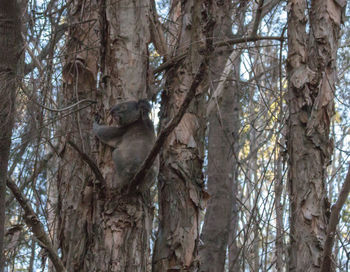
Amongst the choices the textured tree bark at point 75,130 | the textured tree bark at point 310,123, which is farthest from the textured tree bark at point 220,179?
the textured tree bark at point 75,130

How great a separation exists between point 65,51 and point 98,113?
3.66 feet

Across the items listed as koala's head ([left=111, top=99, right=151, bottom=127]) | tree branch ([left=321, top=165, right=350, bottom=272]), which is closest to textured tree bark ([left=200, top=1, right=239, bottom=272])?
koala's head ([left=111, top=99, right=151, bottom=127])

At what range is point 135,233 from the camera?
3.38 metres

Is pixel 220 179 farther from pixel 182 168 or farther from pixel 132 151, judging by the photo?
pixel 132 151

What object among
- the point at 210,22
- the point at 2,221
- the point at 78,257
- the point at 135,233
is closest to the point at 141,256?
the point at 135,233

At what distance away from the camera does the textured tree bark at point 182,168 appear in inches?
173

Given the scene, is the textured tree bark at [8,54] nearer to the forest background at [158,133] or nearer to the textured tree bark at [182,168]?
the forest background at [158,133]

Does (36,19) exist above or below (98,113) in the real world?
above

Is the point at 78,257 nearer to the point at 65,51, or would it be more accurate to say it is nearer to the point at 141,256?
the point at 141,256

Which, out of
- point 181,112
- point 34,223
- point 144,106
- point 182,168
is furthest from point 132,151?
point 34,223

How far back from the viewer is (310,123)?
4.22 meters

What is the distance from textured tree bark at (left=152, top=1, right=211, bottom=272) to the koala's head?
2.88 feet

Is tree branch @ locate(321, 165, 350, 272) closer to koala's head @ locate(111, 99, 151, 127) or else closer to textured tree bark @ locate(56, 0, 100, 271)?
koala's head @ locate(111, 99, 151, 127)

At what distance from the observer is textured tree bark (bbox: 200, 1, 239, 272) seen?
5609 mm
